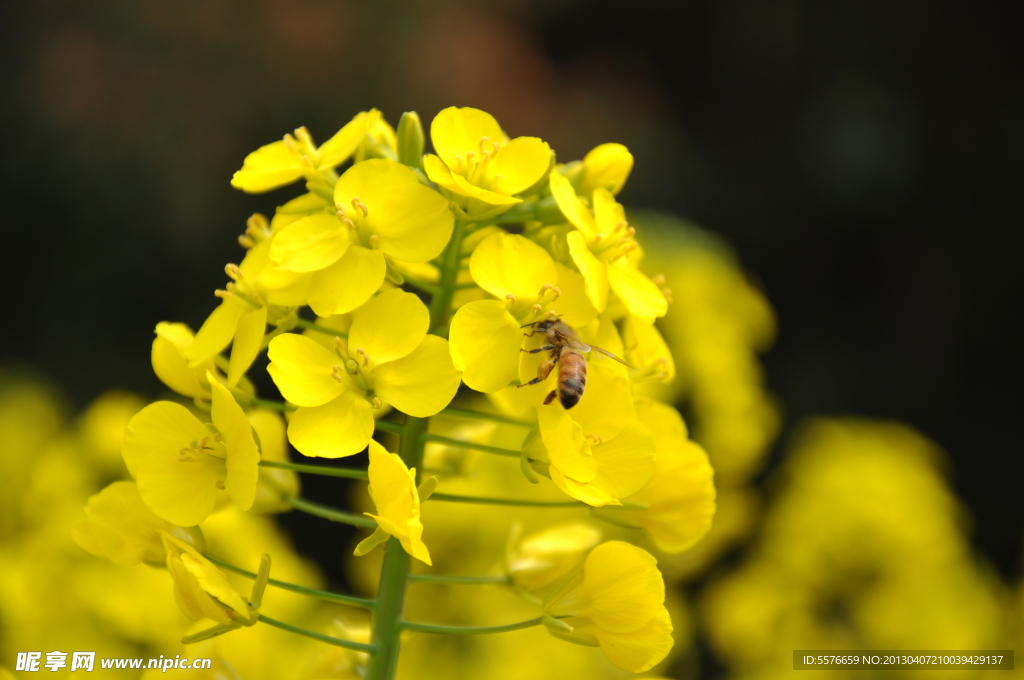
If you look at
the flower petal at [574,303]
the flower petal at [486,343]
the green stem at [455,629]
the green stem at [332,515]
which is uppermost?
the flower petal at [574,303]

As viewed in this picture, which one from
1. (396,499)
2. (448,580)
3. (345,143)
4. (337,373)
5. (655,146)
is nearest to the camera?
(396,499)

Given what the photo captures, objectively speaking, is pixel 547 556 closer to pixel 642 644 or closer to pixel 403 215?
pixel 642 644

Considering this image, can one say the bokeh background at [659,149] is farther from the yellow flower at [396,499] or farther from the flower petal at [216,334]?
the yellow flower at [396,499]

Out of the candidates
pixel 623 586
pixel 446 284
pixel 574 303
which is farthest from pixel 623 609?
pixel 446 284

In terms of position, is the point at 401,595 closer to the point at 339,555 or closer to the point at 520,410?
the point at 520,410

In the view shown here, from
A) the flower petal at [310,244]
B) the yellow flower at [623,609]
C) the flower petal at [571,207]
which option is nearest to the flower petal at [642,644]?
the yellow flower at [623,609]

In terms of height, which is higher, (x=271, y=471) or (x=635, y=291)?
(x=635, y=291)

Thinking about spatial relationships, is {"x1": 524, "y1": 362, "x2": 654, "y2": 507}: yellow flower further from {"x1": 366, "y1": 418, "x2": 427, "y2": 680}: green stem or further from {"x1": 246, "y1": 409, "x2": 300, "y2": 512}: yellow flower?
{"x1": 246, "y1": 409, "x2": 300, "y2": 512}: yellow flower
